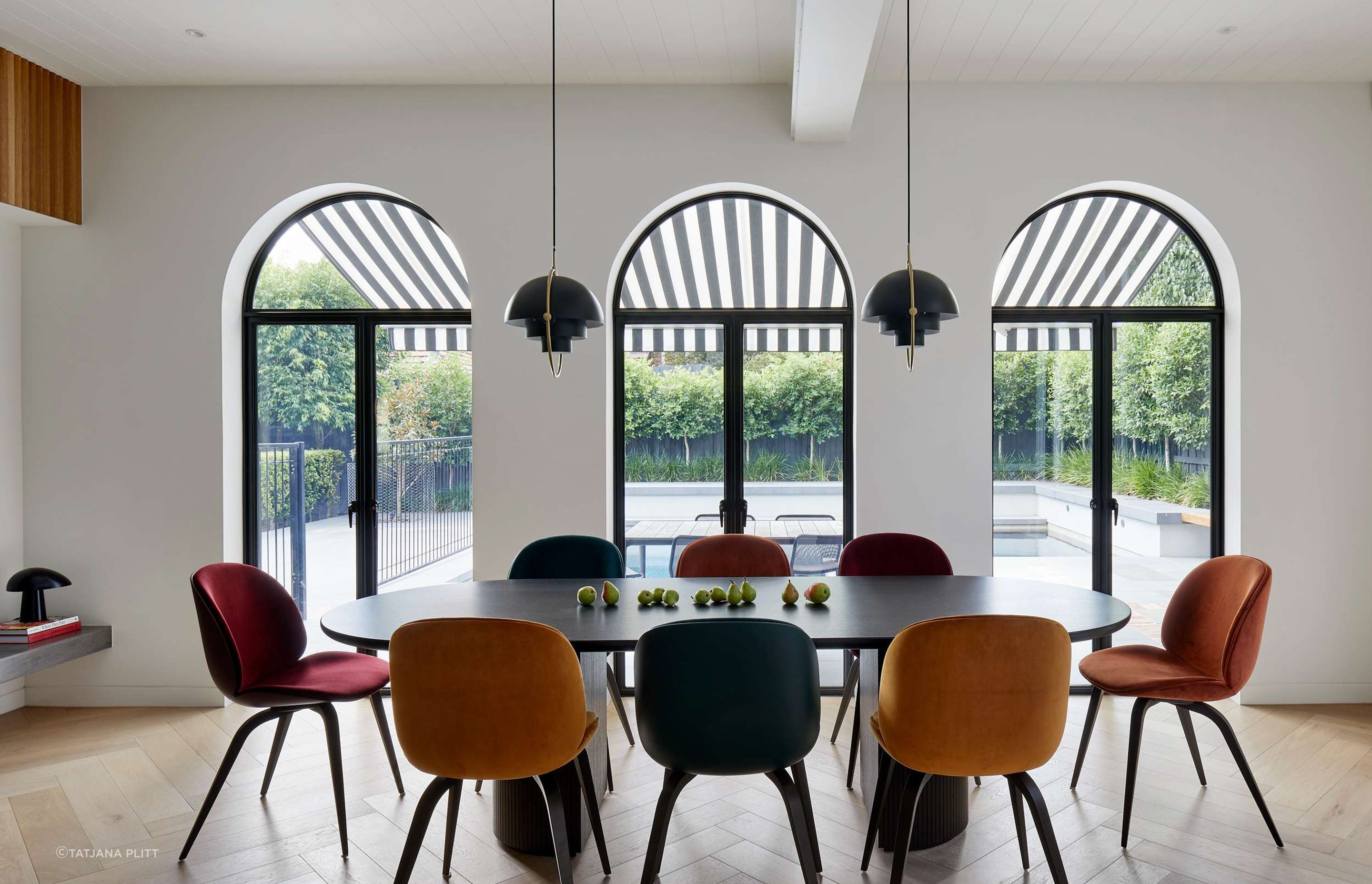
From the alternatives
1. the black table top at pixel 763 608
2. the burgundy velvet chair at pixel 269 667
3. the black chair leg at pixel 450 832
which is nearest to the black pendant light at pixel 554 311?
the black table top at pixel 763 608

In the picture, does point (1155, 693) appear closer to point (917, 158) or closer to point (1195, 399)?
point (1195, 399)

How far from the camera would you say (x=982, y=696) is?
6.66 feet

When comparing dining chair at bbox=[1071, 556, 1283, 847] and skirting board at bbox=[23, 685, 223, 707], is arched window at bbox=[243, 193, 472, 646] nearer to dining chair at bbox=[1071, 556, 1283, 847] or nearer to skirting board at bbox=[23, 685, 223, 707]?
skirting board at bbox=[23, 685, 223, 707]

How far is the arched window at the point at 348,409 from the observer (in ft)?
14.2

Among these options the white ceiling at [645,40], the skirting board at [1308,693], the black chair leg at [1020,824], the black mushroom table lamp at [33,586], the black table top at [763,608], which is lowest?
the skirting board at [1308,693]

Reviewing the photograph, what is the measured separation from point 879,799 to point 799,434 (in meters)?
2.22

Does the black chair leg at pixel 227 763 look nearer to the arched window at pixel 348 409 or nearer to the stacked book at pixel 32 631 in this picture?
the arched window at pixel 348 409

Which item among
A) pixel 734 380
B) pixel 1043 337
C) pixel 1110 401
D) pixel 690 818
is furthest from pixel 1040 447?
pixel 690 818

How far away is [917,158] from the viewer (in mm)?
4020

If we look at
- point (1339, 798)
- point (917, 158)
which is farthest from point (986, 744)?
point (917, 158)

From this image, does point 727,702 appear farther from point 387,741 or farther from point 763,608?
point 387,741

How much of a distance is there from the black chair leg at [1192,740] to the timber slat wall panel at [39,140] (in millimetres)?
5566

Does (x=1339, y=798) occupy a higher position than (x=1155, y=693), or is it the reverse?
(x=1155, y=693)

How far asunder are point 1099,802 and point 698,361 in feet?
9.06
